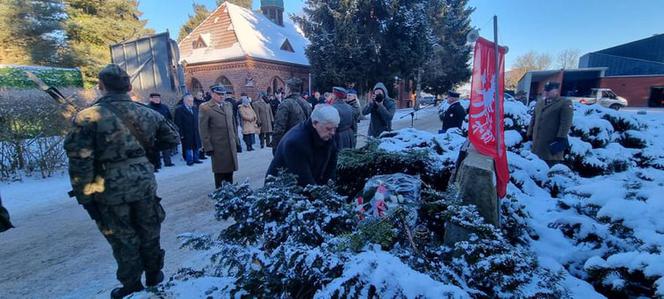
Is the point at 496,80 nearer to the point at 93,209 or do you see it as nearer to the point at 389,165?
the point at 389,165

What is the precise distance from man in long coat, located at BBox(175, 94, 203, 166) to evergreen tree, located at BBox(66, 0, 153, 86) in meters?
15.3

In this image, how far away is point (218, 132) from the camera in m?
4.77

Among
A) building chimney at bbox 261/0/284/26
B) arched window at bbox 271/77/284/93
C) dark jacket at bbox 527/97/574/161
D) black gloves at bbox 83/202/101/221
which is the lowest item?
black gloves at bbox 83/202/101/221

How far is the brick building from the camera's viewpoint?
21.0 metres

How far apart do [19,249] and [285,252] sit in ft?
13.1

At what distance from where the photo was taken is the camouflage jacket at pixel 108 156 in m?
2.37

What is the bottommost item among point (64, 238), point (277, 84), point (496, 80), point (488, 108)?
point (64, 238)

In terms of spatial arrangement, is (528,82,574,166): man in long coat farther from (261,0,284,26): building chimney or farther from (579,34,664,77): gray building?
(579,34,664,77): gray building

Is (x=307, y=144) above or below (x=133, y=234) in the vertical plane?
above

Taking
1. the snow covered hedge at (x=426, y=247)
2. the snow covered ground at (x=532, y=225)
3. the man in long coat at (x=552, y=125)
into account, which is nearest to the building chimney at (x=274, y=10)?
the snow covered ground at (x=532, y=225)

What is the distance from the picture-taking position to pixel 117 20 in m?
20.0

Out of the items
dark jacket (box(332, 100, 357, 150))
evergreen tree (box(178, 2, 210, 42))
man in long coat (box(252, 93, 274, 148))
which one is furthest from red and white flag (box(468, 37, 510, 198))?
evergreen tree (box(178, 2, 210, 42))

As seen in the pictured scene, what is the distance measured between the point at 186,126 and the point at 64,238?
4243mm

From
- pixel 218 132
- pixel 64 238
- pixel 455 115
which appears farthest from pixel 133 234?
pixel 455 115
